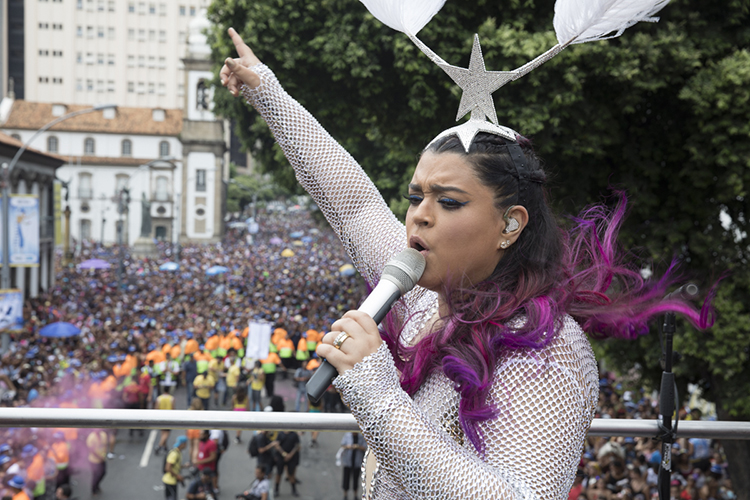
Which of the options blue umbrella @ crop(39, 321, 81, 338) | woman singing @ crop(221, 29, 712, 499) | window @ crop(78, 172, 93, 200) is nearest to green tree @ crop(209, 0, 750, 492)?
woman singing @ crop(221, 29, 712, 499)

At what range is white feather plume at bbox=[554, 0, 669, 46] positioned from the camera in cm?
166

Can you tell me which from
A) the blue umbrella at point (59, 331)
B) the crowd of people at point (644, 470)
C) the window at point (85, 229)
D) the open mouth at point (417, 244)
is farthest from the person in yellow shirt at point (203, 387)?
the window at point (85, 229)

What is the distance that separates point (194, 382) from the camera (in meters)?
14.2

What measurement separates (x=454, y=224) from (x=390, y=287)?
20 cm

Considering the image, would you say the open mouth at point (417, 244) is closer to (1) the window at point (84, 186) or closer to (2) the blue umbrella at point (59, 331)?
(2) the blue umbrella at point (59, 331)

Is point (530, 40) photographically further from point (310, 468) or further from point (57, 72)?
point (57, 72)

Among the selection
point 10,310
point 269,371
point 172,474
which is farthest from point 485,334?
point 10,310

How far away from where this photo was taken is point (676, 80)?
26.0 feet

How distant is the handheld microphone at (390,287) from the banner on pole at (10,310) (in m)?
14.5

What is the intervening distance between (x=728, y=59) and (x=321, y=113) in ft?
21.2

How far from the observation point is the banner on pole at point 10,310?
45.3 ft

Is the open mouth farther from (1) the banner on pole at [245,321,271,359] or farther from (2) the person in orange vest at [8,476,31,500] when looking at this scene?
(1) the banner on pole at [245,321,271,359]

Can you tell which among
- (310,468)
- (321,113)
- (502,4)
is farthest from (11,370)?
(502,4)

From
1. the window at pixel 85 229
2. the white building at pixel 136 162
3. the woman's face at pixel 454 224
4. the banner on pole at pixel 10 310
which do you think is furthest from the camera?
the window at pixel 85 229
